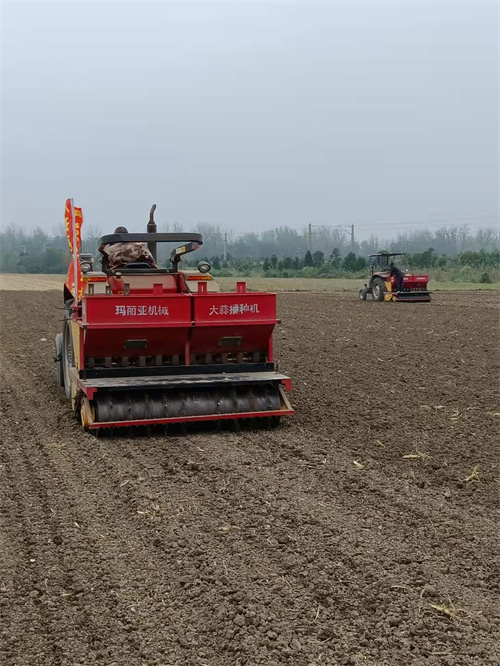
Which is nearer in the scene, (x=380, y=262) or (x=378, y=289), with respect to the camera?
(x=378, y=289)

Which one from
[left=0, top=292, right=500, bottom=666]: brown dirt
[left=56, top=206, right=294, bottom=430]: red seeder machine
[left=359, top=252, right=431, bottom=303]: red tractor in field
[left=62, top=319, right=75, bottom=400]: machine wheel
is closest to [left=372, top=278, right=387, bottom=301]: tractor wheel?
[left=359, top=252, right=431, bottom=303]: red tractor in field

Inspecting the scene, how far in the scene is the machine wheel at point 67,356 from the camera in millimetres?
8609

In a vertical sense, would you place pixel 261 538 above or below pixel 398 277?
below

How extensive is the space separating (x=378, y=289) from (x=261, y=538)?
22.3m

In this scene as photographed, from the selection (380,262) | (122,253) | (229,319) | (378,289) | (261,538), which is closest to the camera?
(261,538)

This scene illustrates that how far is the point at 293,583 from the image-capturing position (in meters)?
3.91

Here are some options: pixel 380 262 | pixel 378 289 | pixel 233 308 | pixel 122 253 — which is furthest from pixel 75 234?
pixel 380 262

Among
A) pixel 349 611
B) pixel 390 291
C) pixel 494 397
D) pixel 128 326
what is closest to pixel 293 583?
pixel 349 611

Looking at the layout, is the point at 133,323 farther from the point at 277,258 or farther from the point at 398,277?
→ the point at 277,258

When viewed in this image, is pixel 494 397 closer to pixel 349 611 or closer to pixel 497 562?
pixel 497 562

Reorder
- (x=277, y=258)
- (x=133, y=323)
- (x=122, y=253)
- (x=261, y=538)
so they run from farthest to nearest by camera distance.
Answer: (x=277, y=258), (x=122, y=253), (x=133, y=323), (x=261, y=538)

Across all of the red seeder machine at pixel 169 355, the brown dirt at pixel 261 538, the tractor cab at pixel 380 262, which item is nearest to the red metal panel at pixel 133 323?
the red seeder machine at pixel 169 355

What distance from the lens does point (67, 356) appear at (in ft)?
29.4

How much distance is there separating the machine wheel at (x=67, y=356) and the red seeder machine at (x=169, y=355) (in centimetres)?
61
